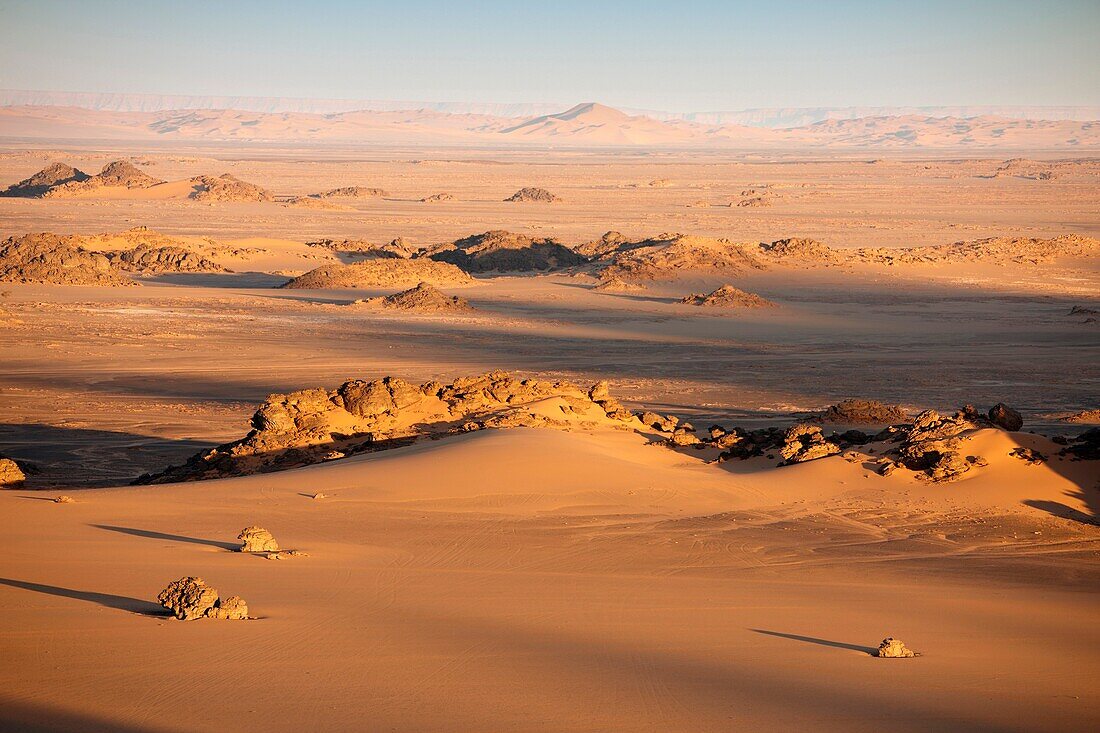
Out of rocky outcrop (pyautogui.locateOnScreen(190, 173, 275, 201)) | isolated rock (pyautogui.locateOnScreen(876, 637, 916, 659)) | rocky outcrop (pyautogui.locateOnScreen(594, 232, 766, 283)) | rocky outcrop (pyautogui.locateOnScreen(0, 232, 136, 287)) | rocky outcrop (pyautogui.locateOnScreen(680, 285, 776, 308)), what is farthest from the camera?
rocky outcrop (pyautogui.locateOnScreen(190, 173, 275, 201))

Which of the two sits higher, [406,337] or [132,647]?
[132,647]

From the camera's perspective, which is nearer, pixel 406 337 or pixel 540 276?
pixel 406 337

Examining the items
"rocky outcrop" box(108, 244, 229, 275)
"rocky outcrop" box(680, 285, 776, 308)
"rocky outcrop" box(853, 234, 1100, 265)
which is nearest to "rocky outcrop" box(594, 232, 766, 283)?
"rocky outcrop" box(680, 285, 776, 308)

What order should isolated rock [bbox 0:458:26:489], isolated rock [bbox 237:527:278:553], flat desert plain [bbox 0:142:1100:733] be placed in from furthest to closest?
isolated rock [bbox 0:458:26:489] → isolated rock [bbox 237:527:278:553] → flat desert plain [bbox 0:142:1100:733]

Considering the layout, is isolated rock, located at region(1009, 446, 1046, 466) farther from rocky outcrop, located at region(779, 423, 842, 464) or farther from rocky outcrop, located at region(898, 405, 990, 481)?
rocky outcrop, located at region(779, 423, 842, 464)

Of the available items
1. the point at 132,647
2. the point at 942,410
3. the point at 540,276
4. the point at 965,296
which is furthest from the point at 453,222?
the point at 132,647

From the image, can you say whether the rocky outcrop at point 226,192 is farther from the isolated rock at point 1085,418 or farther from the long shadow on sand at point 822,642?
the long shadow on sand at point 822,642

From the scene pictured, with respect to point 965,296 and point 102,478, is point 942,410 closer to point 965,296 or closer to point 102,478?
point 102,478
